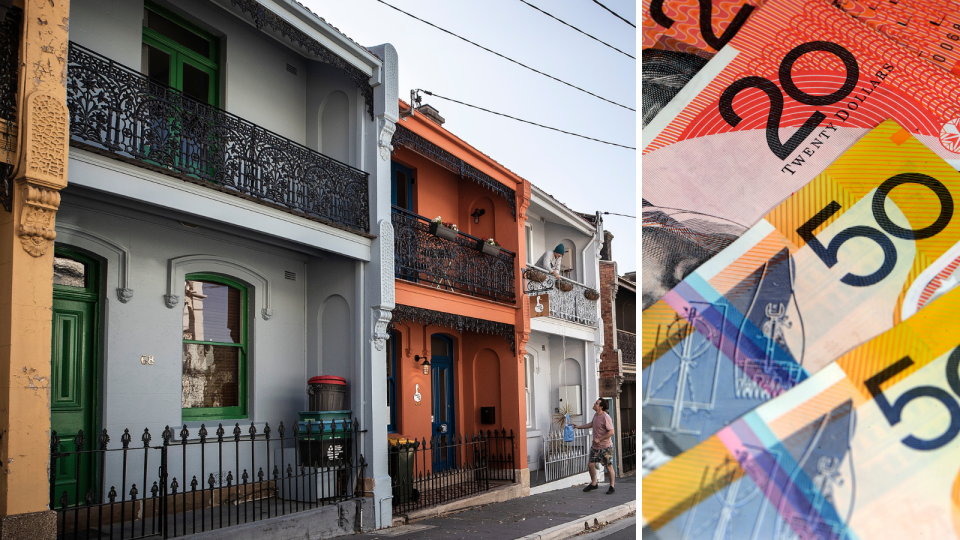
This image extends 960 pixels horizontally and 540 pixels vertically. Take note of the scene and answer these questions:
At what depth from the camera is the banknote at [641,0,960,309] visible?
2051 millimetres

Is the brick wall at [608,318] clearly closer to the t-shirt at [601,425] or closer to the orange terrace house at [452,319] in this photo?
the orange terrace house at [452,319]

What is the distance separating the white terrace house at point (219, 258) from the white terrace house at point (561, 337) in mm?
5889

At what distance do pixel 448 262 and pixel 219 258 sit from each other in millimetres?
4274

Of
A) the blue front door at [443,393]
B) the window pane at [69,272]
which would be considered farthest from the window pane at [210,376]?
the blue front door at [443,393]

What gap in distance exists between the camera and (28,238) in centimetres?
616

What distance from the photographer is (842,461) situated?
1.92m

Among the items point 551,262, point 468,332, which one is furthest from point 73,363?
point 551,262

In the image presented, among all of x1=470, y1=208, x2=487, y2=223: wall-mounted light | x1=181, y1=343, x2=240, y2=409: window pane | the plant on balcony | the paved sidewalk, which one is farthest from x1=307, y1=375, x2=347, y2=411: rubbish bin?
x1=470, y1=208, x2=487, y2=223: wall-mounted light

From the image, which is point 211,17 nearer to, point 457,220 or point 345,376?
point 345,376

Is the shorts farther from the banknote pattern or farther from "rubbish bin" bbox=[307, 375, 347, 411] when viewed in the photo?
the banknote pattern

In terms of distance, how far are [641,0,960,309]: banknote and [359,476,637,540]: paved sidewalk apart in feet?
26.3

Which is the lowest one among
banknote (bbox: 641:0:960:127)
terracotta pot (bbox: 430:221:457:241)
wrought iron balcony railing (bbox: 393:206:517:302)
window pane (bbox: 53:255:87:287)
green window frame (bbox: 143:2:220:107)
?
banknote (bbox: 641:0:960:127)

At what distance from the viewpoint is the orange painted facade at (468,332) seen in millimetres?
13320

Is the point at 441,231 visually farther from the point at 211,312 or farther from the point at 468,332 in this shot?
the point at 211,312
